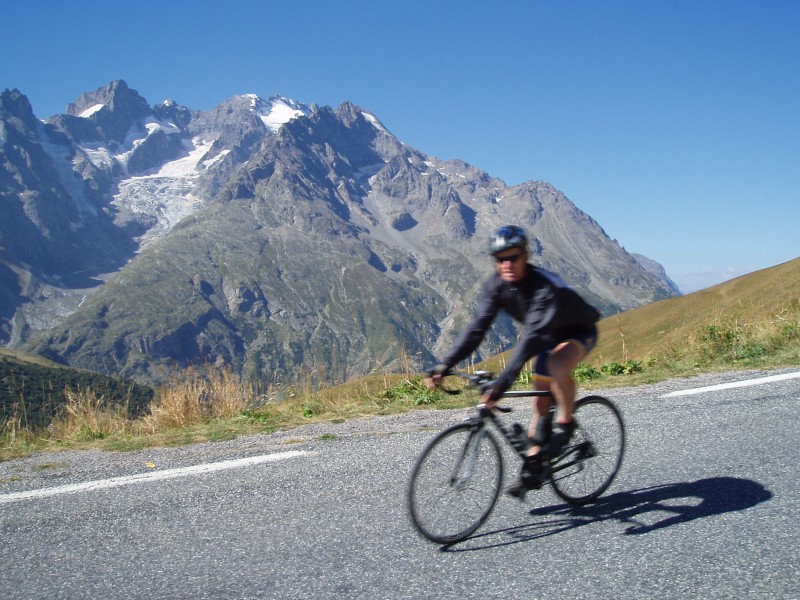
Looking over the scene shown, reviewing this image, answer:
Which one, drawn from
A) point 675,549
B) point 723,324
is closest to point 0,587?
point 675,549

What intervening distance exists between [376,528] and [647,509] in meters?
2.31

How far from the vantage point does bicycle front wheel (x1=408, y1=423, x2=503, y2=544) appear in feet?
17.0

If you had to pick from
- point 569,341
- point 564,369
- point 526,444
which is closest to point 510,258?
point 569,341

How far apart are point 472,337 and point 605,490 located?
207 centimetres

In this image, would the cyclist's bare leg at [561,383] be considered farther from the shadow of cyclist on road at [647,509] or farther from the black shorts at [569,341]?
the shadow of cyclist on road at [647,509]

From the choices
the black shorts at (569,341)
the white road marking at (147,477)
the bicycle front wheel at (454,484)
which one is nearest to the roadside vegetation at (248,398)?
the white road marking at (147,477)

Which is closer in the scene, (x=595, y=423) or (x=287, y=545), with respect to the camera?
(x=287, y=545)

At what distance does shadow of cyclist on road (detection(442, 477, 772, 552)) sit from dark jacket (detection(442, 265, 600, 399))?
1.16m

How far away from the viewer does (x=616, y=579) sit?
437cm

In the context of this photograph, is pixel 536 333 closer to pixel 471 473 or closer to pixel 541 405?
pixel 541 405

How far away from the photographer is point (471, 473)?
5.37m

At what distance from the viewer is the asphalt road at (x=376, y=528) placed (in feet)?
14.6

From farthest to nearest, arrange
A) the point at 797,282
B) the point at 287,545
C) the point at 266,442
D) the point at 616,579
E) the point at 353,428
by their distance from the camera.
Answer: the point at 797,282 < the point at 353,428 < the point at 266,442 < the point at 287,545 < the point at 616,579

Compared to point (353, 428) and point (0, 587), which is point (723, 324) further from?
point (0, 587)
